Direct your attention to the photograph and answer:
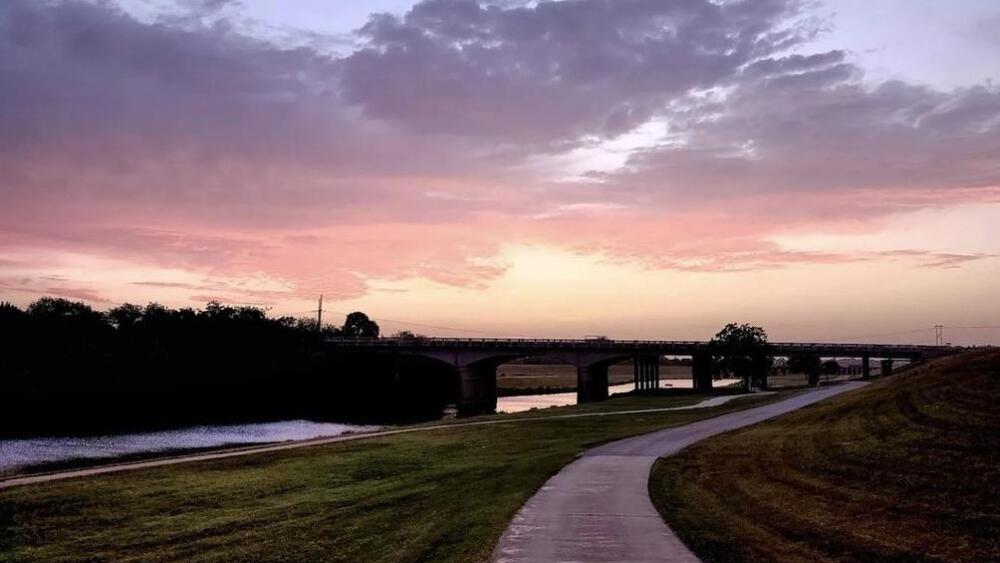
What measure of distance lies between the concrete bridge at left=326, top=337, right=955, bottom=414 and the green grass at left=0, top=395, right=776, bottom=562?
90587 millimetres

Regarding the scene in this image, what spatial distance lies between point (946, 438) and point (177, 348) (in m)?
131

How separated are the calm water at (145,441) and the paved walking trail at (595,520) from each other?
28.6m

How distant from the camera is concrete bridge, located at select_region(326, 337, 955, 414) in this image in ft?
420

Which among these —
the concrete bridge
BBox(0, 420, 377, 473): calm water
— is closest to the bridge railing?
the concrete bridge

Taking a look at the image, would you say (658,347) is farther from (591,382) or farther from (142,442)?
(142,442)

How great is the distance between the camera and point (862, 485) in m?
20.5

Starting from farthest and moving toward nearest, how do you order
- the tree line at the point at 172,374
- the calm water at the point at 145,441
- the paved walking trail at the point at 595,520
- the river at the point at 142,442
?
the tree line at the point at 172,374 → the calm water at the point at 145,441 → the river at the point at 142,442 → the paved walking trail at the point at 595,520

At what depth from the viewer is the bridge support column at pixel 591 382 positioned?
416 ft

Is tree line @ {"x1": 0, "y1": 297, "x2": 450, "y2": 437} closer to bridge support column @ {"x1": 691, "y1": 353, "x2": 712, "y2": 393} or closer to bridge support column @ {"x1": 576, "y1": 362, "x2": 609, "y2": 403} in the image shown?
bridge support column @ {"x1": 576, "y1": 362, "x2": 609, "y2": 403}

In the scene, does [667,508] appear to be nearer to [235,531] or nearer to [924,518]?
[924,518]

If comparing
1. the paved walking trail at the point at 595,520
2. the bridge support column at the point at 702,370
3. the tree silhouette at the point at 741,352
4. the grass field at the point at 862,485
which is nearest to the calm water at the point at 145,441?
the paved walking trail at the point at 595,520

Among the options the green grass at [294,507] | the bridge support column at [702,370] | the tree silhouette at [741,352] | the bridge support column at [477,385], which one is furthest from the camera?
the bridge support column at [477,385]

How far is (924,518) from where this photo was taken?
1656 cm

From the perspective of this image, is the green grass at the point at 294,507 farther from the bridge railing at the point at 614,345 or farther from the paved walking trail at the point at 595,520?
the bridge railing at the point at 614,345
